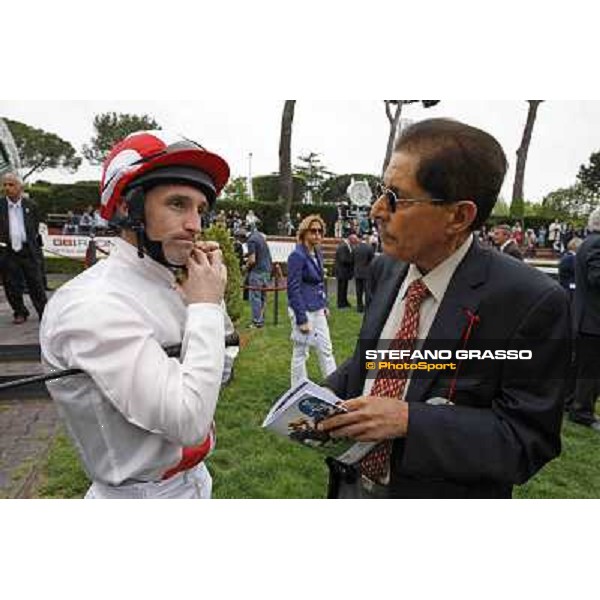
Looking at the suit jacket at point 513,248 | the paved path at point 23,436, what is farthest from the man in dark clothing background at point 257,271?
the suit jacket at point 513,248

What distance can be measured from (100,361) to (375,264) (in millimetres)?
782

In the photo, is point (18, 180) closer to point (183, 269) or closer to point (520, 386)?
point (183, 269)

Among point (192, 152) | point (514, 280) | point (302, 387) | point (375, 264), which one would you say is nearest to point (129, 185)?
point (192, 152)

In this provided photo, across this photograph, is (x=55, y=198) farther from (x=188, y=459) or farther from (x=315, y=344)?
(x=188, y=459)

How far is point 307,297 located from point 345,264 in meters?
3.98

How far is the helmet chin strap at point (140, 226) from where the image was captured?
1.09m

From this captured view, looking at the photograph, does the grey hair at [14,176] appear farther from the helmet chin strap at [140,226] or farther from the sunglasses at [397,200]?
the sunglasses at [397,200]

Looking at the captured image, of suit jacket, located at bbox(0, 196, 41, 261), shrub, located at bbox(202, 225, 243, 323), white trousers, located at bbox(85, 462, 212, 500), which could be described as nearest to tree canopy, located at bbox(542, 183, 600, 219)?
white trousers, located at bbox(85, 462, 212, 500)

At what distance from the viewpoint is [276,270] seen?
7.18 meters

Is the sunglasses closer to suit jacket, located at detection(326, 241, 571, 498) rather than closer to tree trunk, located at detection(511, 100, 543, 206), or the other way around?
suit jacket, located at detection(326, 241, 571, 498)

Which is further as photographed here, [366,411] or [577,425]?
[577,425]

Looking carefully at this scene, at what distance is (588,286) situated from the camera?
11.2 ft

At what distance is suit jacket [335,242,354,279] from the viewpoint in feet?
25.6

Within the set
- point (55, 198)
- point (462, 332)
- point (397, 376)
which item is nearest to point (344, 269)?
point (55, 198)
